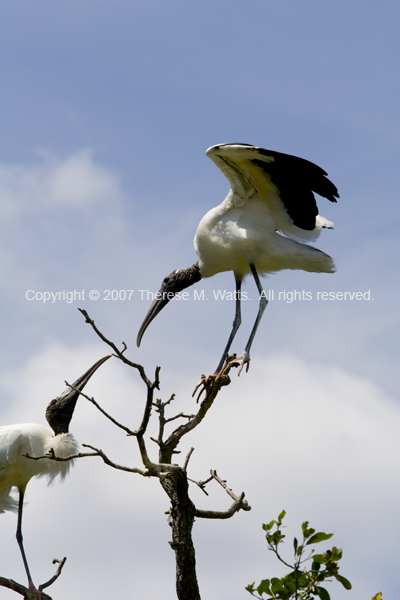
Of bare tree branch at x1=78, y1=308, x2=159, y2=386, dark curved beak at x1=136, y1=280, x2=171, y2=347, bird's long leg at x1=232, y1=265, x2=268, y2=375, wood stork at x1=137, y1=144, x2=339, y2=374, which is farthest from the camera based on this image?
dark curved beak at x1=136, y1=280, x2=171, y2=347

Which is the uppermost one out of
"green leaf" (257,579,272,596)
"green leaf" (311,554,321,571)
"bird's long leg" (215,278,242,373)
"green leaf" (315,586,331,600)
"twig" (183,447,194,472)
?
"bird's long leg" (215,278,242,373)

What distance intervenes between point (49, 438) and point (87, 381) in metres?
0.62

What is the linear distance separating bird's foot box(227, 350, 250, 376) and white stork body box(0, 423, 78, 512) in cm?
179

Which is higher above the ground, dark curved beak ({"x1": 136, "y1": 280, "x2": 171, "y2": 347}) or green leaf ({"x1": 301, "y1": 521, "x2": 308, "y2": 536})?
dark curved beak ({"x1": 136, "y1": 280, "x2": 171, "y2": 347})

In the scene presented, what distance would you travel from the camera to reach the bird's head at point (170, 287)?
6312 millimetres

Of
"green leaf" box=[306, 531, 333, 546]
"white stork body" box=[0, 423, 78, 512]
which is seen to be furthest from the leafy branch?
"white stork body" box=[0, 423, 78, 512]

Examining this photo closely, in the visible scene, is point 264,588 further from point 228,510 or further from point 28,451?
point 28,451

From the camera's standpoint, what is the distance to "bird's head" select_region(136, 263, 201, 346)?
6.31 meters

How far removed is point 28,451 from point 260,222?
2865 millimetres

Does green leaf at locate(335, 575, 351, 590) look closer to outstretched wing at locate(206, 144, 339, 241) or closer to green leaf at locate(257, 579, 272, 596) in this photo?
green leaf at locate(257, 579, 272, 596)

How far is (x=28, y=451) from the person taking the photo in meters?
5.70

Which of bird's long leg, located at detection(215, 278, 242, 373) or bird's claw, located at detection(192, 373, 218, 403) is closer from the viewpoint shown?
bird's claw, located at detection(192, 373, 218, 403)

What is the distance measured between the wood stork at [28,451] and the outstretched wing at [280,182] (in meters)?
2.11

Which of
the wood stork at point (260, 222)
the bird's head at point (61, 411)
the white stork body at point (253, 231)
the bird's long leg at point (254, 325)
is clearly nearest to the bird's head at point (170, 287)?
the wood stork at point (260, 222)
